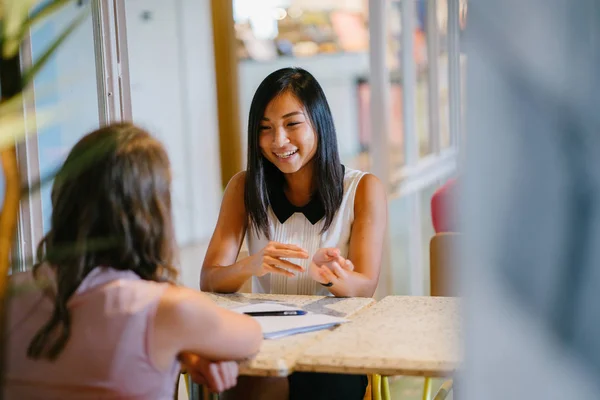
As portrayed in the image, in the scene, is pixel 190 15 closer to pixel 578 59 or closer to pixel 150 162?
pixel 150 162

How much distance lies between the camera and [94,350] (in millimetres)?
1081

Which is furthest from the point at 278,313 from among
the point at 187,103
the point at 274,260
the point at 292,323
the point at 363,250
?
the point at 187,103

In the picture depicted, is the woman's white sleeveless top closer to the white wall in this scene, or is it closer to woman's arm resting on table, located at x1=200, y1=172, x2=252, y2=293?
woman's arm resting on table, located at x1=200, y1=172, x2=252, y2=293

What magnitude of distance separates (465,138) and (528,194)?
48 millimetres

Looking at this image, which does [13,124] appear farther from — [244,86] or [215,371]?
[244,86]

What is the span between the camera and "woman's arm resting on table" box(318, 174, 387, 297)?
70.6 inches

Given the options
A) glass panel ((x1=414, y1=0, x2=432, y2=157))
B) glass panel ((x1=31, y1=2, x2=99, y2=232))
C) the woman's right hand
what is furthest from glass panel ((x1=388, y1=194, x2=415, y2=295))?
the woman's right hand

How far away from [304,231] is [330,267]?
13.4 inches

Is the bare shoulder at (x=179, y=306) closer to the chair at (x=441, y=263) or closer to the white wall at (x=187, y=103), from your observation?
the chair at (x=441, y=263)

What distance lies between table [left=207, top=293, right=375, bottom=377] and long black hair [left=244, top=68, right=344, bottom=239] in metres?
0.31

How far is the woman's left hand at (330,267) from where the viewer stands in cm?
177

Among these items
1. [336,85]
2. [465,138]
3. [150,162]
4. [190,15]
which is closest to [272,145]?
[150,162]

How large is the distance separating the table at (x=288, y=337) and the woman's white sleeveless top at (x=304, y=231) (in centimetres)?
19

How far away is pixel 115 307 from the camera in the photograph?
1099mm
